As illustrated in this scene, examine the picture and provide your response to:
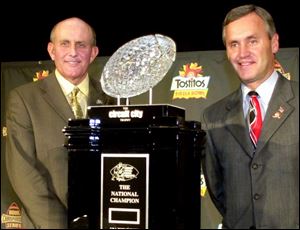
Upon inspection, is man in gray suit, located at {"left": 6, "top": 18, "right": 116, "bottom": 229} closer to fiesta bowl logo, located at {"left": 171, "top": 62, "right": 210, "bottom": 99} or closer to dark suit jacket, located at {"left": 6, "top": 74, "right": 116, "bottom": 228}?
dark suit jacket, located at {"left": 6, "top": 74, "right": 116, "bottom": 228}

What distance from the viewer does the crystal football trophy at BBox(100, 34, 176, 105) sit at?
5.23 ft

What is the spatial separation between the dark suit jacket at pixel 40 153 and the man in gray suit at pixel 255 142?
0.46m

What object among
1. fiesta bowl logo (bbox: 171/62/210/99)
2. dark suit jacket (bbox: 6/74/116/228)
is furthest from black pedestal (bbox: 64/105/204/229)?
fiesta bowl logo (bbox: 171/62/210/99)

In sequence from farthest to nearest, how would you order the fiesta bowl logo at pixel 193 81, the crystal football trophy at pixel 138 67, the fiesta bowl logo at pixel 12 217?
the fiesta bowl logo at pixel 12 217 → the fiesta bowl logo at pixel 193 81 → the crystal football trophy at pixel 138 67

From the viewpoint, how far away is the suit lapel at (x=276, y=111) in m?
1.73

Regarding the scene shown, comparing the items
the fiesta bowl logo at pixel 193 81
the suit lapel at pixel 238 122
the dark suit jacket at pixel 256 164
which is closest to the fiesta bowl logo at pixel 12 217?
the fiesta bowl logo at pixel 193 81

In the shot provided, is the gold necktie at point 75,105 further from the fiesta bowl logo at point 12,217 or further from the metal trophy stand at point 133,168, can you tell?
the fiesta bowl logo at point 12,217

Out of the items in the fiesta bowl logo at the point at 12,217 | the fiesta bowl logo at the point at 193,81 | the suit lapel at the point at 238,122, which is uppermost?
the fiesta bowl logo at the point at 193,81

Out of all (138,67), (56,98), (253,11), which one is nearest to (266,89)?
(253,11)

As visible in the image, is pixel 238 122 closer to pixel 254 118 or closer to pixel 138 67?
pixel 254 118

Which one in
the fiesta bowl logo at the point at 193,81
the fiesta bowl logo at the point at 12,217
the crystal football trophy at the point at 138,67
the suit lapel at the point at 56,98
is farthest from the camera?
the fiesta bowl logo at the point at 12,217

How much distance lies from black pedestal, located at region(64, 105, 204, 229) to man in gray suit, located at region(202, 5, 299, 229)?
0.30 m

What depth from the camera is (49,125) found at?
6.02 feet

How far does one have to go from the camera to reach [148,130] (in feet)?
4.70
